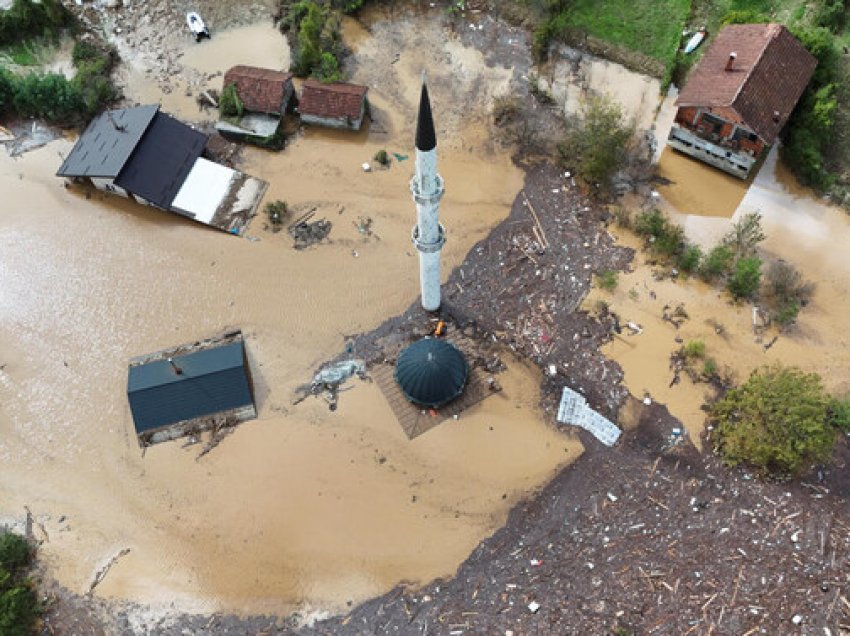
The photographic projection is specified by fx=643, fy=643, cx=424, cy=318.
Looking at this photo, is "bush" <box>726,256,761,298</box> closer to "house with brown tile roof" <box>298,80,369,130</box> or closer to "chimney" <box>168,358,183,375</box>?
"house with brown tile roof" <box>298,80,369,130</box>

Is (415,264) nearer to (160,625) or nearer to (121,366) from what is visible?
(121,366)


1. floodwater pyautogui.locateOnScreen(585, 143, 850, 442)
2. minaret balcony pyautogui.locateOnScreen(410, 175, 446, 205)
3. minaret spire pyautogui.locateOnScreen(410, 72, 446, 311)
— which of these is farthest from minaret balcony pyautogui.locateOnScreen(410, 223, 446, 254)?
floodwater pyautogui.locateOnScreen(585, 143, 850, 442)

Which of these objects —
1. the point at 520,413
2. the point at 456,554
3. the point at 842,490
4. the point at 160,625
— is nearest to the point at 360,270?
the point at 520,413

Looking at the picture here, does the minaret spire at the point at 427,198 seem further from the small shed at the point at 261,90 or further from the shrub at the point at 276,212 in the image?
the small shed at the point at 261,90

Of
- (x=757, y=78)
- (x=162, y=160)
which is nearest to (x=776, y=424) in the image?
(x=757, y=78)

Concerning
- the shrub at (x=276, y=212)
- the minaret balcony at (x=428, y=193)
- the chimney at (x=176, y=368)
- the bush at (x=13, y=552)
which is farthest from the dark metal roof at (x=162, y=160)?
the bush at (x=13, y=552)

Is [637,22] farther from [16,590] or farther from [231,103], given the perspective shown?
[16,590]
